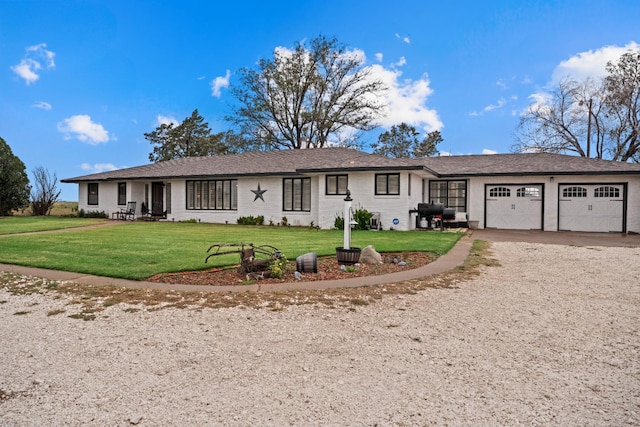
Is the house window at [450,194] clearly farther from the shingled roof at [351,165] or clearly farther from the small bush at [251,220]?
the small bush at [251,220]

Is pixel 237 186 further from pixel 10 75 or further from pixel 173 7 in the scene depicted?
pixel 10 75

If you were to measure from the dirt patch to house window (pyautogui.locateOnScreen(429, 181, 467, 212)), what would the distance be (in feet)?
38.3

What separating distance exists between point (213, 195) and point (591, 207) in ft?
61.7

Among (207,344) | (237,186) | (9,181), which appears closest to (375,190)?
(237,186)

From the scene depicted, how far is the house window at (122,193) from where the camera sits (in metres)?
23.0

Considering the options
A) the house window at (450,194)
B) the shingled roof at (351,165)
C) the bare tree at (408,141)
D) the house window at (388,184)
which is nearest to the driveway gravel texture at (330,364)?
the house window at (388,184)

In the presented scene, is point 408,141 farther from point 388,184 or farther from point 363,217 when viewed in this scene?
point 363,217

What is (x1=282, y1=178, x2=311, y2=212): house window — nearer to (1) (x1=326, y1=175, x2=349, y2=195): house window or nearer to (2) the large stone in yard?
(1) (x1=326, y1=175, x2=349, y2=195): house window

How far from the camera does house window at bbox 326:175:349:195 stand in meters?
17.0

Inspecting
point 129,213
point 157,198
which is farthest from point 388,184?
point 129,213

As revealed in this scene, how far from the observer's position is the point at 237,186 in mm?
20266

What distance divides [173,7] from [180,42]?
8.62ft

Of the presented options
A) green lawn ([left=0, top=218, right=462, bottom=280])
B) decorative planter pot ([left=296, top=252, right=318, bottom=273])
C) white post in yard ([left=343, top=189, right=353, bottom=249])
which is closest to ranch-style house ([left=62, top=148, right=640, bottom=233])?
green lawn ([left=0, top=218, right=462, bottom=280])

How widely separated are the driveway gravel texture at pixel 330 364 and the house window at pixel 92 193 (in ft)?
69.8
